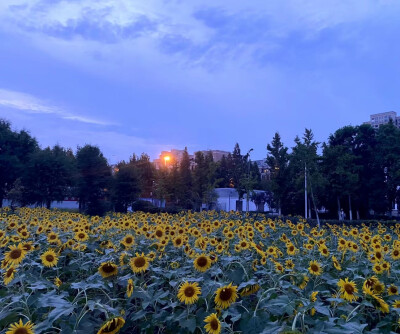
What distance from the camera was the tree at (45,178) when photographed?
25.8m

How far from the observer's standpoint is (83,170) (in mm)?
23500

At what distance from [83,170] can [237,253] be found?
21.0 m

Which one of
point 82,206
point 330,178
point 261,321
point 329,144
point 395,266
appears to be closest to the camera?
point 261,321

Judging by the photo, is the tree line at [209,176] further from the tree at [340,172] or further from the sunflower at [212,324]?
the sunflower at [212,324]

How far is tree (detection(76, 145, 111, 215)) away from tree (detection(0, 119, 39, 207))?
666cm

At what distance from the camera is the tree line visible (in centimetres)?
2381

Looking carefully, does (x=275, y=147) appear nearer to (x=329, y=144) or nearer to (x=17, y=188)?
(x=329, y=144)

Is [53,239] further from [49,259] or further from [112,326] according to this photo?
[112,326]

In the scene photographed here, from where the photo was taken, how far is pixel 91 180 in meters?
23.5

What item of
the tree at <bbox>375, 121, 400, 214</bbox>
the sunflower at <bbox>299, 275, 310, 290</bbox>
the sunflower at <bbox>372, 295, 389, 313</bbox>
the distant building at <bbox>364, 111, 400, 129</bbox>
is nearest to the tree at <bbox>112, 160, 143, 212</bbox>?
the tree at <bbox>375, 121, 400, 214</bbox>

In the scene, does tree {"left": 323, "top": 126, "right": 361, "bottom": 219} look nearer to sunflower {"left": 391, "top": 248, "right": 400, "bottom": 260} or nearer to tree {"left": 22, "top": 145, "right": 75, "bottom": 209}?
tree {"left": 22, "top": 145, "right": 75, "bottom": 209}

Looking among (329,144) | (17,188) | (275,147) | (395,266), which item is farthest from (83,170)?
(329,144)

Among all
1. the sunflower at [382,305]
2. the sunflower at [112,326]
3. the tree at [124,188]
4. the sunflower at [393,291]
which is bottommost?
the sunflower at [112,326]

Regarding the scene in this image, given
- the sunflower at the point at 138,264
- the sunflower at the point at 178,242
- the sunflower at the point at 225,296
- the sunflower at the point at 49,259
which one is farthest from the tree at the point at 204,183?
the sunflower at the point at 225,296
